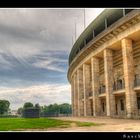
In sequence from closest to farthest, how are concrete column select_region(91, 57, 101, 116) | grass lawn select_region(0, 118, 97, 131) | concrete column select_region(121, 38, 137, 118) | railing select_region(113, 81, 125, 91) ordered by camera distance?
grass lawn select_region(0, 118, 97, 131) < concrete column select_region(121, 38, 137, 118) < railing select_region(113, 81, 125, 91) < concrete column select_region(91, 57, 101, 116)

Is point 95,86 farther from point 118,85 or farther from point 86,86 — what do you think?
point 118,85

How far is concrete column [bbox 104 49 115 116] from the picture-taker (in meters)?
23.7

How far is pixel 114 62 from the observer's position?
25.4 m

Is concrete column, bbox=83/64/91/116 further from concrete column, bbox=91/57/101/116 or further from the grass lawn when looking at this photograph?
the grass lawn

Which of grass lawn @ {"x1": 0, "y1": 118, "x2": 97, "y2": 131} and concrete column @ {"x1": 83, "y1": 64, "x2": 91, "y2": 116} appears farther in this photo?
concrete column @ {"x1": 83, "y1": 64, "x2": 91, "y2": 116}

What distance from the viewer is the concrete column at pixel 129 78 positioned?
20359 mm

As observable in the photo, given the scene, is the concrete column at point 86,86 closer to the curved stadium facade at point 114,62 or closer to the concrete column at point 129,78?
the curved stadium facade at point 114,62

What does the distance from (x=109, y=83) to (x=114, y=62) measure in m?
2.48

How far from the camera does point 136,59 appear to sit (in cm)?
2203

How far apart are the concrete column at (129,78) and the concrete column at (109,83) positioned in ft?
10.5

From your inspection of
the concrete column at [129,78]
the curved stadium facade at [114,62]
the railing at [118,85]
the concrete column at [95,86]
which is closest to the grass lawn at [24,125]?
the curved stadium facade at [114,62]

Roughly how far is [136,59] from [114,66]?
368 centimetres

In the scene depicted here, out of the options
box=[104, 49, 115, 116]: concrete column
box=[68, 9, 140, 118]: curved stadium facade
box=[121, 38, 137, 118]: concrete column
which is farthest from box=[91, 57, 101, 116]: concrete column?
box=[121, 38, 137, 118]: concrete column
